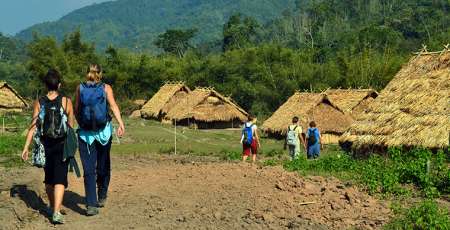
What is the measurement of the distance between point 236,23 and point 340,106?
61.0 m

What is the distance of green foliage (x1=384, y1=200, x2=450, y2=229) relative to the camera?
6.75m

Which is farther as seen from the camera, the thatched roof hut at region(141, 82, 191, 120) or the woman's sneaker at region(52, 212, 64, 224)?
the thatched roof hut at region(141, 82, 191, 120)

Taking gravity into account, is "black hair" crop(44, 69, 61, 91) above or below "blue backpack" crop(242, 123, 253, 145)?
above

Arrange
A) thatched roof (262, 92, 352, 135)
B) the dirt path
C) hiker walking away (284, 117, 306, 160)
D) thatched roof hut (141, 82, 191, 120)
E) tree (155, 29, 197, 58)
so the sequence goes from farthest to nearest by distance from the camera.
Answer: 1. tree (155, 29, 197, 58)
2. thatched roof hut (141, 82, 191, 120)
3. thatched roof (262, 92, 352, 135)
4. hiker walking away (284, 117, 306, 160)
5. the dirt path

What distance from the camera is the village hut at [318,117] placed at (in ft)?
99.0

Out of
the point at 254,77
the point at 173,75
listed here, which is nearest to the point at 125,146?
the point at 254,77

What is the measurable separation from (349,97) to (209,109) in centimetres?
868

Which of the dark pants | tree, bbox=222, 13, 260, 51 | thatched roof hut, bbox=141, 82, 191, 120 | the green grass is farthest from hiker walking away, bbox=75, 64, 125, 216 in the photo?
tree, bbox=222, 13, 260, 51

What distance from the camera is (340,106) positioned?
33.1 metres

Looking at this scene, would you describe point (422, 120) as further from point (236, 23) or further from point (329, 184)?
point (236, 23)

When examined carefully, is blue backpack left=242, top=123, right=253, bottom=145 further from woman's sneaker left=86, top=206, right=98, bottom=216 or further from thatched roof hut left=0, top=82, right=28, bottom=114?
thatched roof hut left=0, top=82, right=28, bottom=114

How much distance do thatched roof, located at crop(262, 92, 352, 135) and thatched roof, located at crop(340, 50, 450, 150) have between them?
1275 cm

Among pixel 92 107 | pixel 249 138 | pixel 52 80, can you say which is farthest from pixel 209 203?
pixel 249 138

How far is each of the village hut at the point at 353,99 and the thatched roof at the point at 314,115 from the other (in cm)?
135
